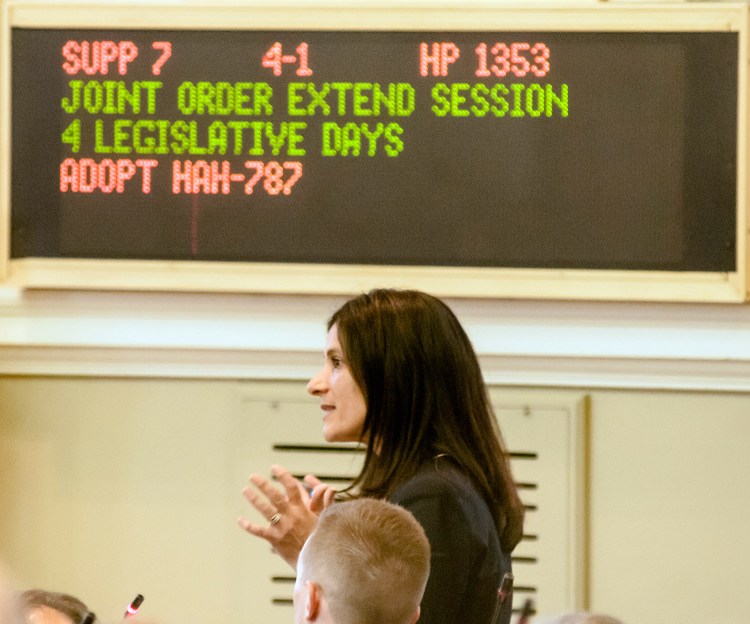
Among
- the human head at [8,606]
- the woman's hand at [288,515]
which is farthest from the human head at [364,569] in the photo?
the human head at [8,606]

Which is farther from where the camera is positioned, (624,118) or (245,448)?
(245,448)

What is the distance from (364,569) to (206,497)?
2.15m

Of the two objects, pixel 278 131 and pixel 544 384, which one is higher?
pixel 278 131

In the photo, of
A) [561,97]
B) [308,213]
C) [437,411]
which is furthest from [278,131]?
[437,411]

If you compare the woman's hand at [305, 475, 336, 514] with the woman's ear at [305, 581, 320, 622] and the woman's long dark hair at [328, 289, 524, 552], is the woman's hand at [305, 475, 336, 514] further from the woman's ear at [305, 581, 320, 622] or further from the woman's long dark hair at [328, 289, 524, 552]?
the woman's ear at [305, 581, 320, 622]

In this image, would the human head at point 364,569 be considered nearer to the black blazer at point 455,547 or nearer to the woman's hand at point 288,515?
the black blazer at point 455,547

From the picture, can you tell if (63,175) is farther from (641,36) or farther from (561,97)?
(641,36)

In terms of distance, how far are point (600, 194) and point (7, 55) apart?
168cm

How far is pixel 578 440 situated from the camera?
381 centimetres

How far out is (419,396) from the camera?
7.55 feet

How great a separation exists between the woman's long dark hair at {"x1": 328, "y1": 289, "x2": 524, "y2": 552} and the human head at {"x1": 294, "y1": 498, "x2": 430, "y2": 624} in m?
0.34

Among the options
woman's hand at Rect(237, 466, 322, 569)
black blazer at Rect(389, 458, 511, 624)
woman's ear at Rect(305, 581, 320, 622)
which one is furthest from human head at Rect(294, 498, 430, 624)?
woman's hand at Rect(237, 466, 322, 569)

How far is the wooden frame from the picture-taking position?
3.67m

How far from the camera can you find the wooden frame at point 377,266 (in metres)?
3.67
